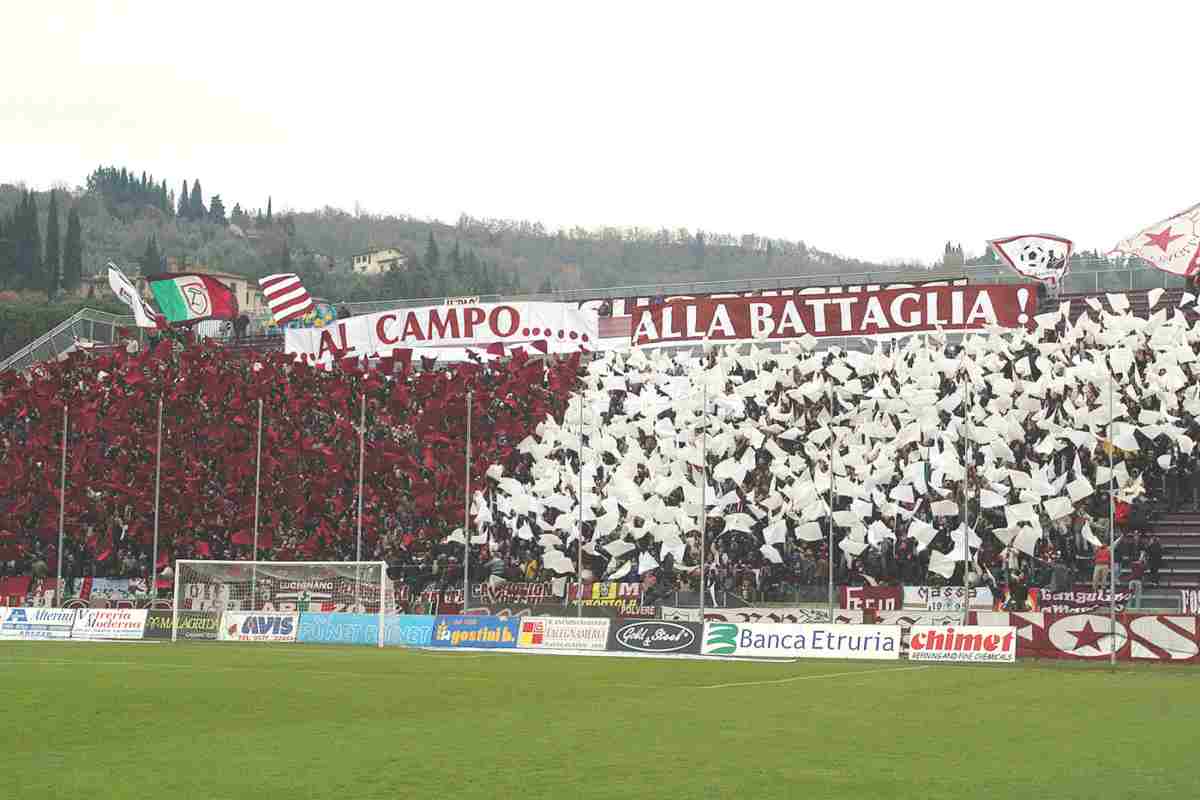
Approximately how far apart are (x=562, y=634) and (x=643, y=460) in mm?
13824

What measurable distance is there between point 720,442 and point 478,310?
14844 mm

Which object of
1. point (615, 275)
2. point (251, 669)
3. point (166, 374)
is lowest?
point (251, 669)

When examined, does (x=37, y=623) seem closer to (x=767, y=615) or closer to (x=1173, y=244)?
(x=767, y=615)

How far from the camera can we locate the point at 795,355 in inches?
2144

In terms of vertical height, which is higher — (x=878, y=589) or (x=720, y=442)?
(x=720, y=442)

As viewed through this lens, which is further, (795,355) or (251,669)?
(795,355)

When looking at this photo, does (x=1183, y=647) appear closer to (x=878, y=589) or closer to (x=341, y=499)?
(x=878, y=589)

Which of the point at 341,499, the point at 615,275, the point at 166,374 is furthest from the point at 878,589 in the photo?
the point at 615,275

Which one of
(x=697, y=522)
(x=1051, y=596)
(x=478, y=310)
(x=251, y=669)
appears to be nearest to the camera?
(x=251, y=669)

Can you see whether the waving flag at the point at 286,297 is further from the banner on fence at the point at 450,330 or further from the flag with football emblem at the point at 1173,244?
the flag with football emblem at the point at 1173,244

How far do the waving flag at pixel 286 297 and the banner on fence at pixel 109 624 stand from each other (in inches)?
941

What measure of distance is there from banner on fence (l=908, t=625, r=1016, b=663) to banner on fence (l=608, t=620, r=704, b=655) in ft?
16.4

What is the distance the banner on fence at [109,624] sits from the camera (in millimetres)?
44406

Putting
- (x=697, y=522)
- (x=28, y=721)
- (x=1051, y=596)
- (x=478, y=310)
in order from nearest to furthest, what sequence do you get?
(x=28, y=721) → (x=1051, y=596) → (x=697, y=522) → (x=478, y=310)
